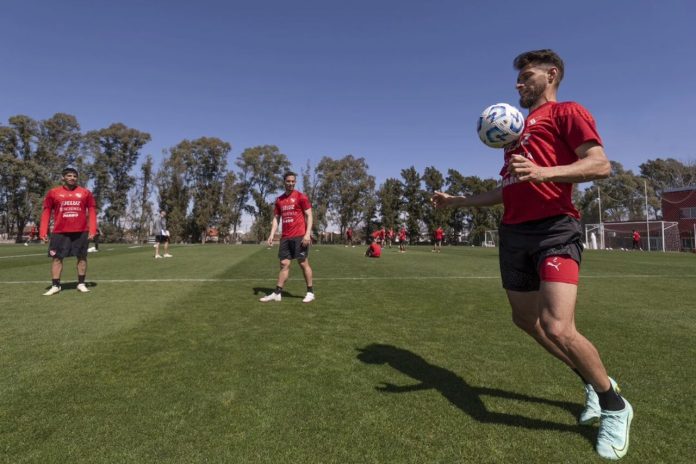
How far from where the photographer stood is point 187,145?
214 feet

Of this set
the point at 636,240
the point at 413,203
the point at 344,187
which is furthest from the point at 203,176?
the point at 636,240

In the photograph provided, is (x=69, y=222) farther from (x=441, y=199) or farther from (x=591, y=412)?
(x=591, y=412)

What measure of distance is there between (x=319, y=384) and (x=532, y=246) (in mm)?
1923

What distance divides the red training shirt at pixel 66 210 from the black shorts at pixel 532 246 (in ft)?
26.5

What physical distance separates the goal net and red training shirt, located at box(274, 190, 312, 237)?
48302 mm

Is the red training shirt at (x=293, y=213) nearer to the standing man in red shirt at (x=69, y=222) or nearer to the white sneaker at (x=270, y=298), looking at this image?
the white sneaker at (x=270, y=298)

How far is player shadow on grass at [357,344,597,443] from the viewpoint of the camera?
8.63ft

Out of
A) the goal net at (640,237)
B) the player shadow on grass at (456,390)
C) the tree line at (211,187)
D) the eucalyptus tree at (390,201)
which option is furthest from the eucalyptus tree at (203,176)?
the player shadow on grass at (456,390)

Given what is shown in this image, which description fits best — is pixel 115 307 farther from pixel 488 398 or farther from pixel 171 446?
pixel 488 398

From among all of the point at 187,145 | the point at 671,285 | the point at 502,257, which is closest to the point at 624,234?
the point at 671,285

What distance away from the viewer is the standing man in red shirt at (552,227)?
2.38m

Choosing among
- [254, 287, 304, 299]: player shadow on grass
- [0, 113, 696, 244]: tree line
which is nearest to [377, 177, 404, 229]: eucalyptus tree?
[0, 113, 696, 244]: tree line

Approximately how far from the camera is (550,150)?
274 cm

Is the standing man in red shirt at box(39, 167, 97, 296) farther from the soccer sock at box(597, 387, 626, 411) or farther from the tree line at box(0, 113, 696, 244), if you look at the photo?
the tree line at box(0, 113, 696, 244)
